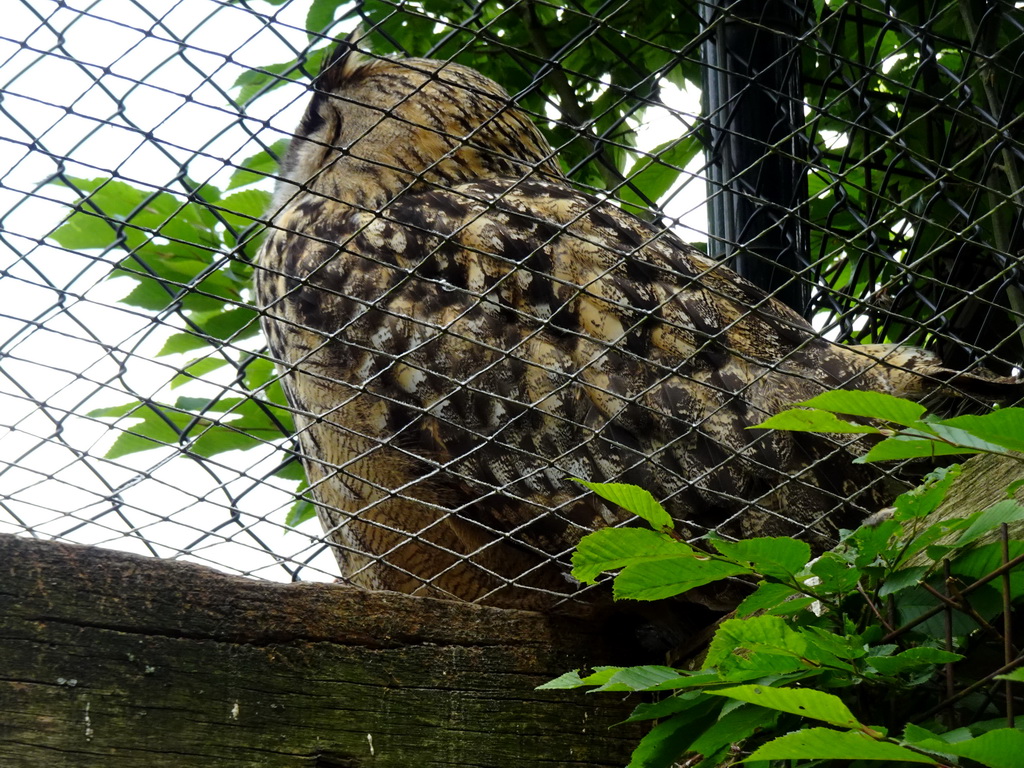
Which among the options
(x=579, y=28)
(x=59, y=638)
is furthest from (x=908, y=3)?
(x=59, y=638)

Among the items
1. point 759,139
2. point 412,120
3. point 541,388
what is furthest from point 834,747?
point 412,120

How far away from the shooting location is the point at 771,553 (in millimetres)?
1202

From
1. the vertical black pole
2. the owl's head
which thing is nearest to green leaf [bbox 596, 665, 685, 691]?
the vertical black pole

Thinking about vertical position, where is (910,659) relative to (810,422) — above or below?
below

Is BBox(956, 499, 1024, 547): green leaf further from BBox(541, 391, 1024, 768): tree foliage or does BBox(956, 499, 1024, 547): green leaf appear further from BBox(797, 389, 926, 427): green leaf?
BBox(797, 389, 926, 427): green leaf

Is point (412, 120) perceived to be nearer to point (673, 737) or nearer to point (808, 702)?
point (673, 737)

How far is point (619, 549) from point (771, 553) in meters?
0.17

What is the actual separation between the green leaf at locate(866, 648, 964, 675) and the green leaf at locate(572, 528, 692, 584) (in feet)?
0.77

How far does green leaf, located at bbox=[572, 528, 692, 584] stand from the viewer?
124 centimetres

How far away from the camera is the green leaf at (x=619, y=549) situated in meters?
1.24

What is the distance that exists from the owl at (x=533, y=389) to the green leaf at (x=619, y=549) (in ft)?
1.65

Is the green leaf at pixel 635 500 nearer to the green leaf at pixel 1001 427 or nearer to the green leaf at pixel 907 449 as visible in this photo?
the green leaf at pixel 907 449

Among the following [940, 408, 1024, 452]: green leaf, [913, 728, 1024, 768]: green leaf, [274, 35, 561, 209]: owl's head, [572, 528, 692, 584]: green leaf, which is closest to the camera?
[913, 728, 1024, 768]: green leaf

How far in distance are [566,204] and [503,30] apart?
86cm
